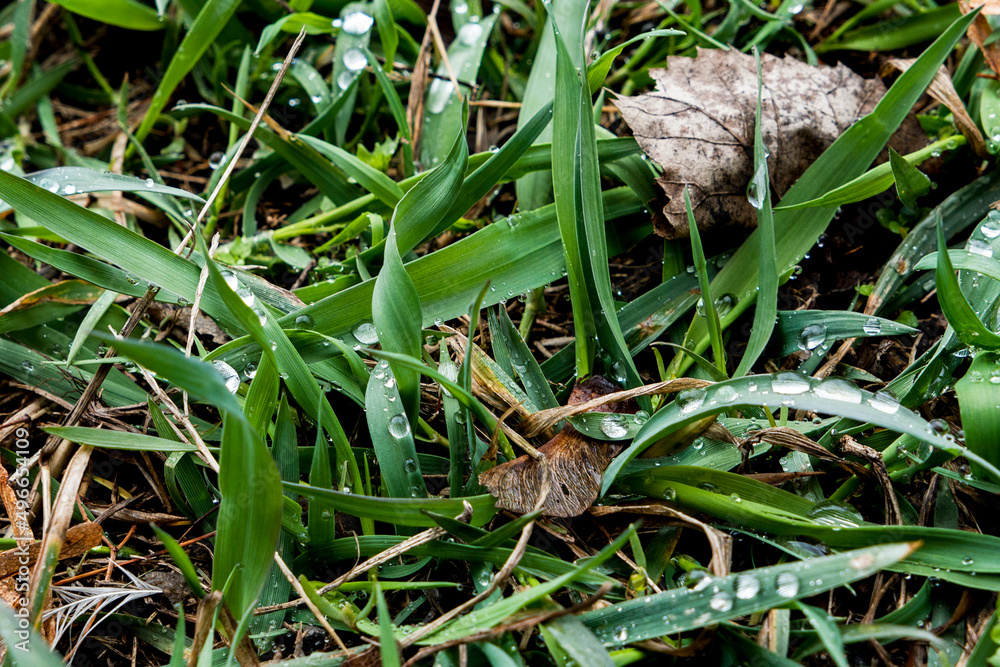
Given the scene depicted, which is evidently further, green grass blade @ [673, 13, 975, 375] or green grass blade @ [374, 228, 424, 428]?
green grass blade @ [673, 13, 975, 375]

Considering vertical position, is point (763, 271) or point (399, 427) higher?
point (763, 271)

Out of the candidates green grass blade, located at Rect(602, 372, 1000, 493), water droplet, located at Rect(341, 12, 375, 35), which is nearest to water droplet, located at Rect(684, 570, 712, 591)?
green grass blade, located at Rect(602, 372, 1000, 493)

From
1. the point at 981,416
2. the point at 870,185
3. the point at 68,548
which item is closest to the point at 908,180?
the point at 870,185

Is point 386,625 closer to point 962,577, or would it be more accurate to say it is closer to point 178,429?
point 178,429

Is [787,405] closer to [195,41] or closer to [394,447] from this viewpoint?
[394,447]

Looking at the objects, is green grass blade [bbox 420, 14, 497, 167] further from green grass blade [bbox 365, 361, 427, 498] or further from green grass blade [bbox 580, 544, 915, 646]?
green grass blade [bbox 580, 544, 915, 646]

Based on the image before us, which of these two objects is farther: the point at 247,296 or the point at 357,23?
the point at 357,23
